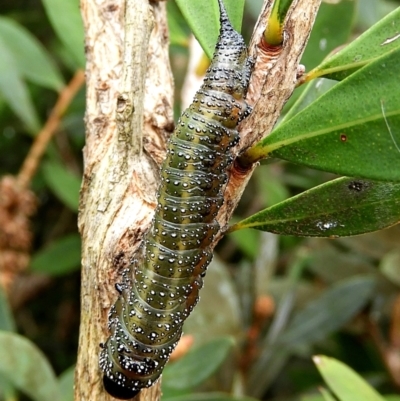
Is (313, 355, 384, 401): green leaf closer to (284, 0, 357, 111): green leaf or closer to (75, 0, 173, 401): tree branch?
(75, 0, 173, 401): tree branch

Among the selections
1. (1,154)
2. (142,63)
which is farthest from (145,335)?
(1,154)

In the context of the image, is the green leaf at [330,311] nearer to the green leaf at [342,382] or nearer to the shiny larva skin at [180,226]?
the green leaf at [342,382]

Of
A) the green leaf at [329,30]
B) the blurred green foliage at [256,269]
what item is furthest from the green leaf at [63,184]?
the green leaf at [329,30]

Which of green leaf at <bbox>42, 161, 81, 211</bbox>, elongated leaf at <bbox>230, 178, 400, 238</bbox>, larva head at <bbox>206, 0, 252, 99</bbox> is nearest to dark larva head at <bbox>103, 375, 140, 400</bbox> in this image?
elongated leaf at <bbox>230, 178, 400, 238</bbox>

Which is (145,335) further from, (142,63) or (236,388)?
(236,388)

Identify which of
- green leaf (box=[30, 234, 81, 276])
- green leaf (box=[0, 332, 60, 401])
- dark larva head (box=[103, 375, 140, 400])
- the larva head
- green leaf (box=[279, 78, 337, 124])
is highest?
the larva head

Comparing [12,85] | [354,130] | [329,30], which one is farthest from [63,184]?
[354,130]
